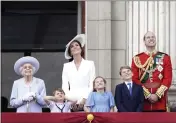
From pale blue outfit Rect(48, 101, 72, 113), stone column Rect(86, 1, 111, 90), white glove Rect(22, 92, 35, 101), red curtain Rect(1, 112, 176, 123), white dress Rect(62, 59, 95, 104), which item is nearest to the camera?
red curtain Rect(1, 112, 176, 123)

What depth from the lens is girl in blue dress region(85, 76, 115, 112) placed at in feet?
31.7

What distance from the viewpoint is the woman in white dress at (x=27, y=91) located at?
962cm

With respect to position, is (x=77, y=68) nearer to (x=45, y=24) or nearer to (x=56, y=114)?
(x=56, y=114)

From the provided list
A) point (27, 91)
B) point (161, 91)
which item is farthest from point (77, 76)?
point (161, 91)

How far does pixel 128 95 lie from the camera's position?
9.72 m

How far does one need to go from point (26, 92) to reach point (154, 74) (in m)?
1.84

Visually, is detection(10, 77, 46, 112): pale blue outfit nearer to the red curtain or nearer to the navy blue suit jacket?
the red curtain

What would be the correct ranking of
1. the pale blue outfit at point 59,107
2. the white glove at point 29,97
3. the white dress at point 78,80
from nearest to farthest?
the white glove at point 29,97 < the pale blue outfit at point 59,107 < the white dress at point 78,80

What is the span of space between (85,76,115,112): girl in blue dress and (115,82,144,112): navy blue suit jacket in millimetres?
110

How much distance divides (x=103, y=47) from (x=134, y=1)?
960mm

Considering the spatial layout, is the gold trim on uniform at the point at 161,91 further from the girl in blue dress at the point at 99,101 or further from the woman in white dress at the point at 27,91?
the woman in white dress at the point at 27,91

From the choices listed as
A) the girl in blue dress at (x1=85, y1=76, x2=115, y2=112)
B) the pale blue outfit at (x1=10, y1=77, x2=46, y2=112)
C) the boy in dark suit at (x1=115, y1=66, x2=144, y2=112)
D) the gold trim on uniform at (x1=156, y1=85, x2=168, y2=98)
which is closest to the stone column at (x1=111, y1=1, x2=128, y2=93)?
the gold trim on uniform at (x1=156, y1=85, x2=168, y2=98)

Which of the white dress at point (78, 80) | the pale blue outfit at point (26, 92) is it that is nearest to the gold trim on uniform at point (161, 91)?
the white dress at point (78, 80)

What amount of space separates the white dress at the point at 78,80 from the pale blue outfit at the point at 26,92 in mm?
394
